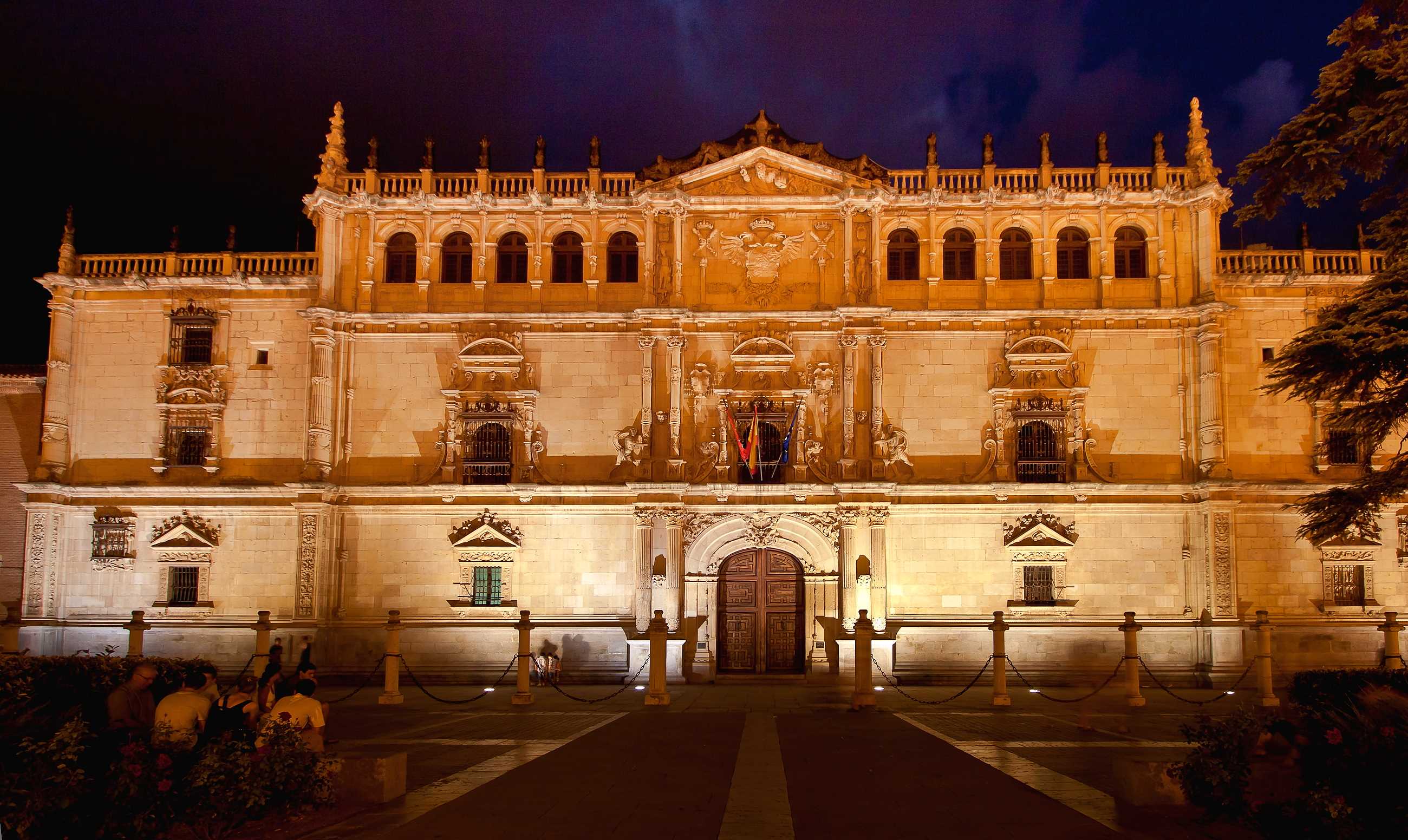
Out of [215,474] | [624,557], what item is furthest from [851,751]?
[215,474]

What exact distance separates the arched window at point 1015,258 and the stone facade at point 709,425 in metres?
0.10

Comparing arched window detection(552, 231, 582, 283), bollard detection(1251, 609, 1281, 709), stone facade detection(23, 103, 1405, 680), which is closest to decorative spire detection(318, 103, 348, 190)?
stone facade detection(23, 103, 1405, 680)

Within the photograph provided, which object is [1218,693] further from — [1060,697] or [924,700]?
[924,700]

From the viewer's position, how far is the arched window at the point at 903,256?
33.0 m

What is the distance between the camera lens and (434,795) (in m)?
13.6

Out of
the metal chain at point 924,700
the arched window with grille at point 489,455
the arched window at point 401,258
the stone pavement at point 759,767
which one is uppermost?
the arched window at point 401,258

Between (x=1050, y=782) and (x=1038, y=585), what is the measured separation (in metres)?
17.4

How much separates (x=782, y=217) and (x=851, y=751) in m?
19.5

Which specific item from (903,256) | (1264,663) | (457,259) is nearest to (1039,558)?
(1264,663)

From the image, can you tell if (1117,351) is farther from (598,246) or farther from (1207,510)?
(598,246)

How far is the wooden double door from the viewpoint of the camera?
31.3 meters

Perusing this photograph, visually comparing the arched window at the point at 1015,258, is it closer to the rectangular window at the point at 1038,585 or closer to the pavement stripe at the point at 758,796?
the rectangular window at the point at 1038,585

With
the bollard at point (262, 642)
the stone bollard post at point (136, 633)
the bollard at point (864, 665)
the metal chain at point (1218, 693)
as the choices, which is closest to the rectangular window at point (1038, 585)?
the metal chain at point (1218, 693)

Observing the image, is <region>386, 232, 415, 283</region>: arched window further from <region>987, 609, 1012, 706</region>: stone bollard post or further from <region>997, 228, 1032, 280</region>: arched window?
<region>987, 609, 1012, 706</region>: stone bollard post
